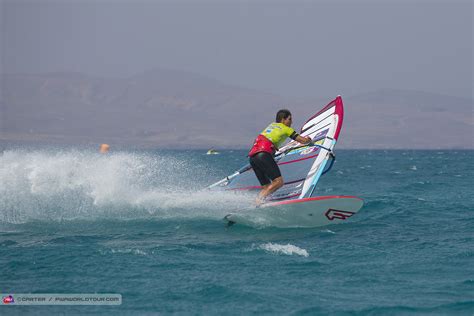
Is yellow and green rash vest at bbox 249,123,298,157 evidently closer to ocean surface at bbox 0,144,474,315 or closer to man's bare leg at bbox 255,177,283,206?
man's bare leg at bbox 255,177,283,206

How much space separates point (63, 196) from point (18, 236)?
A: 253 cm

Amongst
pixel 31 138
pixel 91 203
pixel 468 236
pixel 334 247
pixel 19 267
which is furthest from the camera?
pixel 31 138

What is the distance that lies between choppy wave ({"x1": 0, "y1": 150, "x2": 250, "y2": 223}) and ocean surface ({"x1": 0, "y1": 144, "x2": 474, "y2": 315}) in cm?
2

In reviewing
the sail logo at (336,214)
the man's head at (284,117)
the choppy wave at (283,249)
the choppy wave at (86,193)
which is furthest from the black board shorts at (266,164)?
the choppy wave at (283,249)

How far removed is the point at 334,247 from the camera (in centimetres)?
1125

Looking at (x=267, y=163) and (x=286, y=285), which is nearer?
(x=286, y=285)

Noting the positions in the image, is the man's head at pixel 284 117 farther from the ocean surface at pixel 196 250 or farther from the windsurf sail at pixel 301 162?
the ocean surface at pixel 196 250

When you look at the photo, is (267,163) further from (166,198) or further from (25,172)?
(25,172)

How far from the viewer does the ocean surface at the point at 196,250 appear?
827cm

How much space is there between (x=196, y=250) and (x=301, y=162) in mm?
5021

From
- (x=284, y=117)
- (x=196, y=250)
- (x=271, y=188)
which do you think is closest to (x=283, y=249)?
(x=196, y=250)

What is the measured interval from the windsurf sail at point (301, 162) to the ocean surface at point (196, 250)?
37.7 inches

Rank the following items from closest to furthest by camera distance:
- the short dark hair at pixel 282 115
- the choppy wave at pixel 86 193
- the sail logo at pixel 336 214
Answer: the short dark hair at pixel 282 115 → the sail logo at pixel 336 214 → the choppy wave at pixel 86 193

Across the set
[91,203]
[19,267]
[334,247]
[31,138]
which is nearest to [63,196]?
[91,203]
